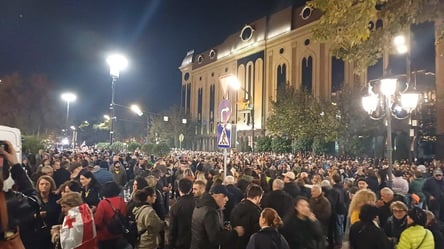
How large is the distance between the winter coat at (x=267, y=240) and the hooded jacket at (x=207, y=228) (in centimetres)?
78

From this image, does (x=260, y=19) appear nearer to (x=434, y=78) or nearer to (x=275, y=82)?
(x=275, y=82)

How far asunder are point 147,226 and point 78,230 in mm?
1295

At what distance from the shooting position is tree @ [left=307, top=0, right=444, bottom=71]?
6.67 metres

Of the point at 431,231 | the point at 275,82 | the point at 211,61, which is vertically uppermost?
the point at 211,61

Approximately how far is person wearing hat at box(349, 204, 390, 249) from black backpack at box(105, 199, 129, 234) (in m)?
2.89

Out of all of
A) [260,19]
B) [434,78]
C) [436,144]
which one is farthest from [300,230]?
[260,19]

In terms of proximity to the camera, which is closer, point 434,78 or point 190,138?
point 434,78

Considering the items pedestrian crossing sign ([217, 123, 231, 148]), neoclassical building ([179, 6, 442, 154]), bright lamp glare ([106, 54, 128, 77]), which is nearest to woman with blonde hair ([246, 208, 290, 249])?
pedestrian crossing sign ([217, 123, 231, 148])

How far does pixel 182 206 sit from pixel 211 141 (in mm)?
66741

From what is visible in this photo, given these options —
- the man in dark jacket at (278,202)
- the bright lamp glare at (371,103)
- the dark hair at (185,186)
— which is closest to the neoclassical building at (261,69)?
the bright lamp glare at (371,103)

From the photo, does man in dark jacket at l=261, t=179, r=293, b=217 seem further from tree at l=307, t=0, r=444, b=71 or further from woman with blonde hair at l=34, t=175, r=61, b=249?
tree at l=307, t=0, r=444, b=71

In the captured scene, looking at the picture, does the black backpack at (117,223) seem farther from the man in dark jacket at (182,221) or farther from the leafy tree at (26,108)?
the leafy tree at (26,108)

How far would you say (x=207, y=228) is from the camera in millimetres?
5051

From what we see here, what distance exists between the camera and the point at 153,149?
101 feet
